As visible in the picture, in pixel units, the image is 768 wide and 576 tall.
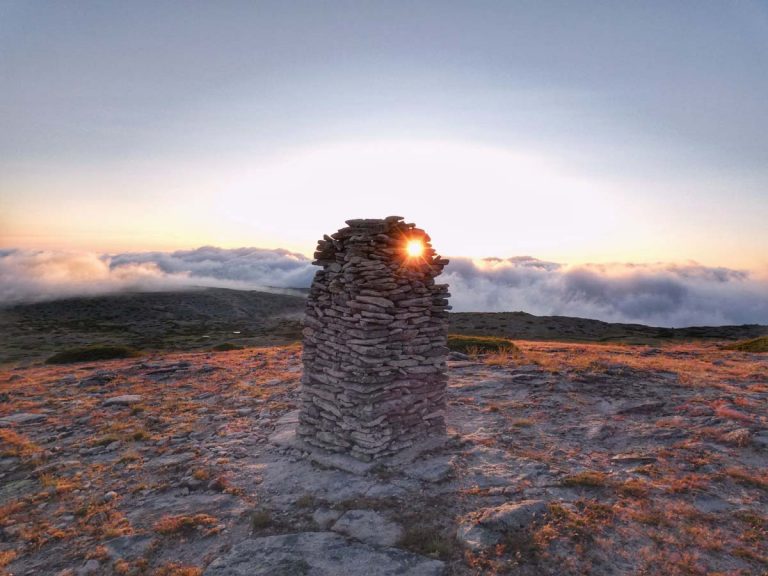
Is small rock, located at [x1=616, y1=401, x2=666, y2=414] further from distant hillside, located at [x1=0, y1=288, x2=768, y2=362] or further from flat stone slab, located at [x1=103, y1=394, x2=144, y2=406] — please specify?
distant hillside, located at [x1=0, y1=288, x2=768, y2=362]

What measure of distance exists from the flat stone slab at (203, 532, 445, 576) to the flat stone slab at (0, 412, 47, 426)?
12536mm

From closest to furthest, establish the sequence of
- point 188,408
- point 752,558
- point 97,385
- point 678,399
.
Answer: point 752,558 < point 678,399 < point 188,408 < point 97,385

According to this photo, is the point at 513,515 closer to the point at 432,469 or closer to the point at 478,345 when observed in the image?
the point at 432,469

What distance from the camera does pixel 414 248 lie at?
1149cm

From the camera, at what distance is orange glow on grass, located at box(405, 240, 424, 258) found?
1131 centimetres

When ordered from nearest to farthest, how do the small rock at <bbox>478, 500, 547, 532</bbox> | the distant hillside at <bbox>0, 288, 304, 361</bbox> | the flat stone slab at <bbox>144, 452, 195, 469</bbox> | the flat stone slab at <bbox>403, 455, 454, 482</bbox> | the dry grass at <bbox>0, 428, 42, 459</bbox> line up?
the small rock at <bbox>478, 500, 547, 532</bbox> < the flat stone slab at <bbox>403, 455, 454, 482</bbox> < the flat stone slab at <bbox>144, 452, 195, 469</bbox> < the dry grass at <bbox>0, 428, 42, 459</bbox> < the distant hillside at <bbox>0, 288, 304, 361</bbox>

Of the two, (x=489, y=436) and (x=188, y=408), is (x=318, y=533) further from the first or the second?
(x=188, y=408)

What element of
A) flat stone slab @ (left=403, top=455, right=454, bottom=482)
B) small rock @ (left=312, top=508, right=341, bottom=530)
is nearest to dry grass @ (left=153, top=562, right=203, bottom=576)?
small rock @ (left=312, top=508, right=341, bottom=530)

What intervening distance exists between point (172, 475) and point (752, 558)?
38.5 feet

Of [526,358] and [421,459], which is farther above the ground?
[526,358]

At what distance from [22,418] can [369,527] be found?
14.6 metres

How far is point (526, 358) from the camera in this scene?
21734mm

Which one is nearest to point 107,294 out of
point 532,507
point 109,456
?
point 109,456

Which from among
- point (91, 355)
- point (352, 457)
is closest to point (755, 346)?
point (352, 457)
